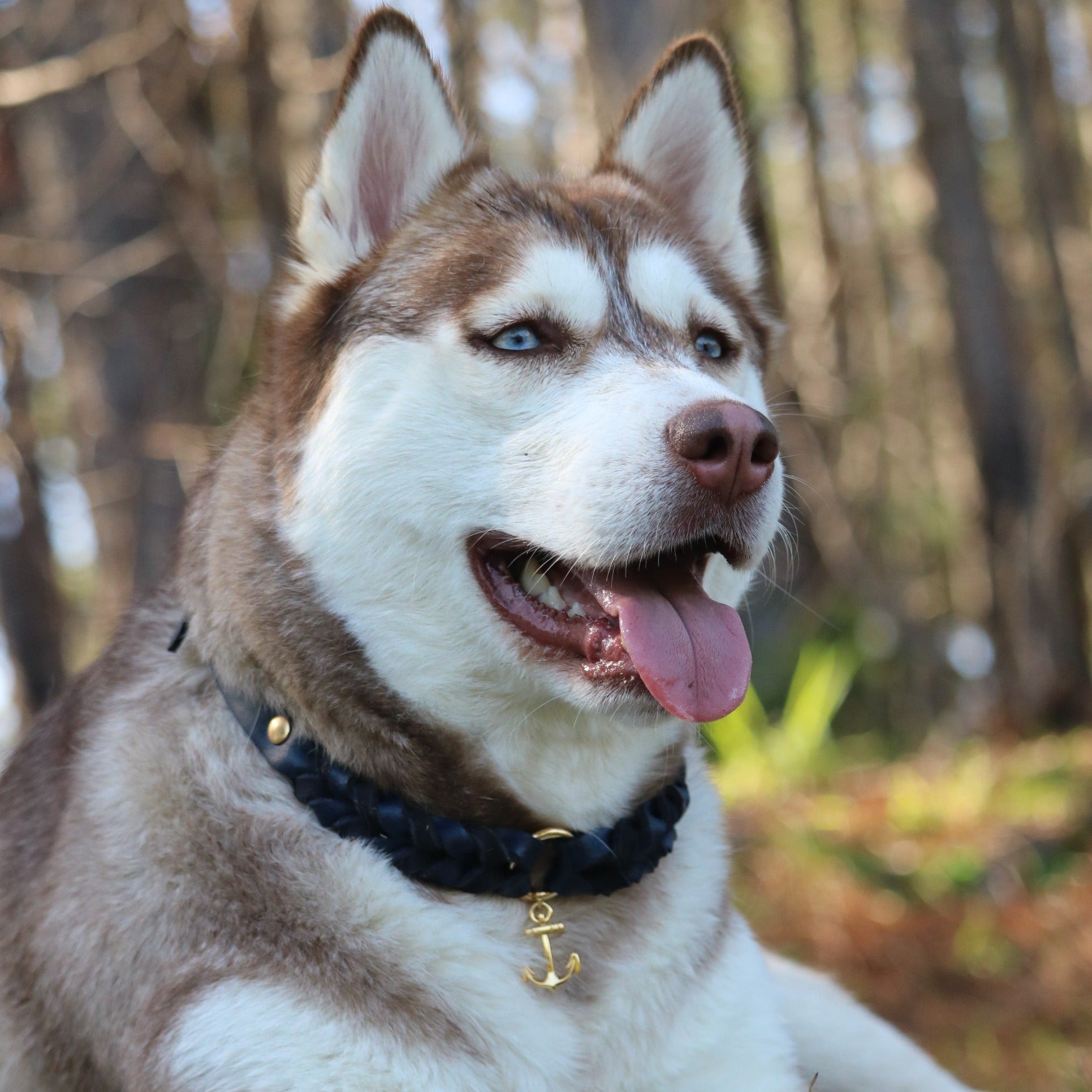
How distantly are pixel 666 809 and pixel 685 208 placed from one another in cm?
162

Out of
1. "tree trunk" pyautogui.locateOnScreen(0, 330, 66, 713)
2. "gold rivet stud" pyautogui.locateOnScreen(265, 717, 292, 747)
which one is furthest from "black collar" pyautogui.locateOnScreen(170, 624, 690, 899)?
"tree trunk" pyautogui.locateOnScreen(0, 330, 66, 713)

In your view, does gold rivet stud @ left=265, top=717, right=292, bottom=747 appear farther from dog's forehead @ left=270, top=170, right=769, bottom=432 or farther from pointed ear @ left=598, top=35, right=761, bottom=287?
pointed ear @ left=598, top=35, right=761, bottom=287

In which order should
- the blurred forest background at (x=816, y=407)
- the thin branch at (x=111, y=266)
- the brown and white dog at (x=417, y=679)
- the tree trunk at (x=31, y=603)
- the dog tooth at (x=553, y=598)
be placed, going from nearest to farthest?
1. the brown and white dog at (x=417, y=679)
2. the dog tooth at (x=553, y=598)
3. the blurred forest background at (x=816, y=407)
4. the thin branch at (x=111, y=266)
5. the tree trunk at (x=31, y=603)

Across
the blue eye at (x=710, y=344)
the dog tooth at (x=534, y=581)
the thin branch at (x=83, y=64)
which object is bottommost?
the dog tooth at (x=534, y=581)

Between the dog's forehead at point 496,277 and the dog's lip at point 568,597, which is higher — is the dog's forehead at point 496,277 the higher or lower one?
the higher one

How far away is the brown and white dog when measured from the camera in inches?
78.8

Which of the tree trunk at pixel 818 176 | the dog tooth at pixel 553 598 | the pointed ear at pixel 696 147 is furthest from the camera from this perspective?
the tree trunk at pixel 818 176

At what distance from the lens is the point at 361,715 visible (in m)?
2.20

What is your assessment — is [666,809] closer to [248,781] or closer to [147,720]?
[248,781]

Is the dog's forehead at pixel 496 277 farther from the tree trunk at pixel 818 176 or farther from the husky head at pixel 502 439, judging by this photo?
the tree trunk at pixel 818 176

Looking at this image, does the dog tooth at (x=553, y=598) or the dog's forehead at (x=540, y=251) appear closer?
the dog tooth at (x=553, y=598)

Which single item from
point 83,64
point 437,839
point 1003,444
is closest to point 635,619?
point 437,839

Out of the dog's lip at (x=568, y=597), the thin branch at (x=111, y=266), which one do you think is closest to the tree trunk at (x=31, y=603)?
the thin branch at (x=111, y=266)

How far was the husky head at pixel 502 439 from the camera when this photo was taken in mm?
2146
